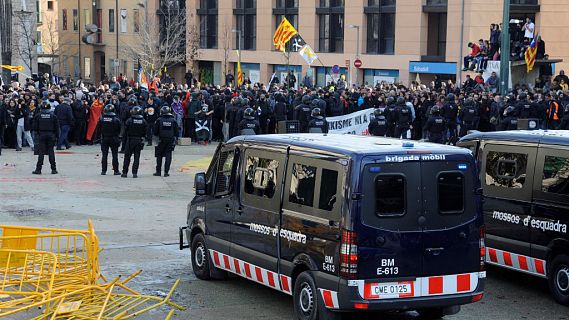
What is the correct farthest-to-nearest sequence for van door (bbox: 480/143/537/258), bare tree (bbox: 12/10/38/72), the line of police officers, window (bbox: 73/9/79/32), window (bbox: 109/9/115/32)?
window (bbox: 73/9/79/32)
window (bbox: 109/9/115/32)
bare tree (bbox: 12/10/38/72)
the line of police officers
van door (bbox: 480/143/537/258)

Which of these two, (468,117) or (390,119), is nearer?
(468,117)

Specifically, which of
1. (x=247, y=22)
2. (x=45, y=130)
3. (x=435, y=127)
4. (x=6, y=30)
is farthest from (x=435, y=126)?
(x=247, y=22)

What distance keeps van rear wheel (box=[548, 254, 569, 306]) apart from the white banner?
Answer: 741 inches

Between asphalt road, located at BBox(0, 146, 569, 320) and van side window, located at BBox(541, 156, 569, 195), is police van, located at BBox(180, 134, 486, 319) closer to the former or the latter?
asphalt road, located at BBox(0, 146, 569, 320)

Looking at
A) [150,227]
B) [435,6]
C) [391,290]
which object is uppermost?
[435,6]

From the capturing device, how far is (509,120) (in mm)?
24969

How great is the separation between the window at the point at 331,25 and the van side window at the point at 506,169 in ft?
151

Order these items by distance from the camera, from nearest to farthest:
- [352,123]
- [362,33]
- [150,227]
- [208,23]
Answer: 1. [150,227]
2. [352,123]
3. [362,33]
4. [208,23]

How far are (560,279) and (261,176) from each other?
3652mm

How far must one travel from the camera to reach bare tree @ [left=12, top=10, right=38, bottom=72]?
175 ft

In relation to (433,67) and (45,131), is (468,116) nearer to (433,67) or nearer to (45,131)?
(45,131)

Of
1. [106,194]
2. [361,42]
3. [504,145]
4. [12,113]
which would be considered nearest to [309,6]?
[361,42]

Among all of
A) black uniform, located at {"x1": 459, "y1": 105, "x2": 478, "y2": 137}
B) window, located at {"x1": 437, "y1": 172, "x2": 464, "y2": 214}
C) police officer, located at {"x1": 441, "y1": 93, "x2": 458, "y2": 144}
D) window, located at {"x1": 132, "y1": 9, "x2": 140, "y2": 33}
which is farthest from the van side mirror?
window, located at {"x1": 132, "y1": 9, "x2": 140, "y2": 33}

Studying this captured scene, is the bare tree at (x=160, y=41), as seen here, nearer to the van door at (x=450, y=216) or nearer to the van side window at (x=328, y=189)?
the van side window at (x=328, y=189)
